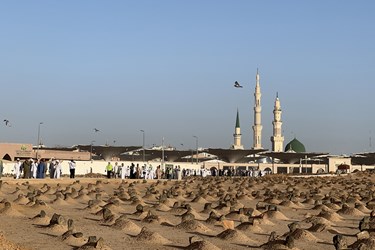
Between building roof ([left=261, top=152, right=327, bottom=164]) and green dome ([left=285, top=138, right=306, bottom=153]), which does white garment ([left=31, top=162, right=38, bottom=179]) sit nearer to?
building roof ([left=261, top=152, right=327, bottom=164])

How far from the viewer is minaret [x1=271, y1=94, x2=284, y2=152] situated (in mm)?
129950

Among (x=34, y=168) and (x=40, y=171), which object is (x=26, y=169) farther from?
(x=40, y=171)

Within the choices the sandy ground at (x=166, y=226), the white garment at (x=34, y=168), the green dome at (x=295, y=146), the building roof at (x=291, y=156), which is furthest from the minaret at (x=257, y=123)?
the sandy ground at (x=166, y=226)

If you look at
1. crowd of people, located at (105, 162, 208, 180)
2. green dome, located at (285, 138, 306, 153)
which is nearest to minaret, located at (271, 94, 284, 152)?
green dome, located at (285, 138, 306, 153)

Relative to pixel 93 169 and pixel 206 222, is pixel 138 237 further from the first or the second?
pixel 93 169

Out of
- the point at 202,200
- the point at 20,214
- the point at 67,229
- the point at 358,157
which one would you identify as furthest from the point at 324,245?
the point at 358,157

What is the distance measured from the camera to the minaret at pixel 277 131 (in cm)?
12995

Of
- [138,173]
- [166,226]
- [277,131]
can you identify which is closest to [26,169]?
[138,173]

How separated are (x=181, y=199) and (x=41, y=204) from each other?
8.06m

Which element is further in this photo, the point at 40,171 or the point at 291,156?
the point at 291,156

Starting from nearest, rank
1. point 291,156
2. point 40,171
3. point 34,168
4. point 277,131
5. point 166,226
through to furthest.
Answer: point 166,226, point 40,171, point 34,168, point 291,156, point 277,131

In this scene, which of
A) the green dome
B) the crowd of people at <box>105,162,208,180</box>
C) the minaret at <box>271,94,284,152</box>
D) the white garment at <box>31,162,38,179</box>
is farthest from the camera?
the green dome

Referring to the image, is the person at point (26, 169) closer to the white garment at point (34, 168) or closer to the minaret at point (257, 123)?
the white garment at point (34, 168)

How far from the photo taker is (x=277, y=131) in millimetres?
135000
